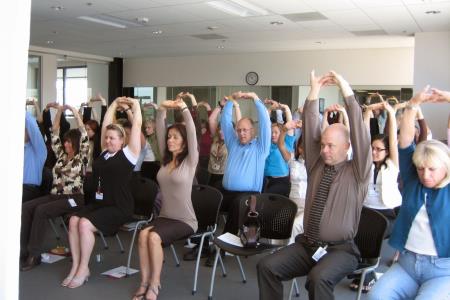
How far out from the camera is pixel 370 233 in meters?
2.95

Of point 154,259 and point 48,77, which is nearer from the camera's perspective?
point 154,259

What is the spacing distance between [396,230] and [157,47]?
34.8ft

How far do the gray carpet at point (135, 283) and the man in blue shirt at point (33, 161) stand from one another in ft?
2.49

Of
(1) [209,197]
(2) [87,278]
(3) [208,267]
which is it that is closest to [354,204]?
(1) [209,197]

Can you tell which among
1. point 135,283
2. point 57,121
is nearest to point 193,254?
point 135,283

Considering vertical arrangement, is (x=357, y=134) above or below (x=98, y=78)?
below

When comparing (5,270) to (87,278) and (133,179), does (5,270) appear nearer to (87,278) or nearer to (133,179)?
(87,278)

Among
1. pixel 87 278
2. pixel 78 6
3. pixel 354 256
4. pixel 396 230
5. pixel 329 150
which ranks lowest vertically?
pixel 87 278

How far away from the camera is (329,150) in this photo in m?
2.76

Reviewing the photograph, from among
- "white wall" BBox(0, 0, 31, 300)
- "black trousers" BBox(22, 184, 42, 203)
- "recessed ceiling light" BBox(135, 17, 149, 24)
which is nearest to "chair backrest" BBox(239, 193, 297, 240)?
"black trousers" BBox(22, 184, 42, 203)

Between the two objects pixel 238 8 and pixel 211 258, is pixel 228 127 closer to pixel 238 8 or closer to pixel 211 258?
pixel 211 258

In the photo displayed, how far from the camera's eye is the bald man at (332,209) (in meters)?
2.65

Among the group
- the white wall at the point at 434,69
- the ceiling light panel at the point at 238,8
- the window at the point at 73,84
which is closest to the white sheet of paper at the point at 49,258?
the ceiling light panel at the point at 238,8

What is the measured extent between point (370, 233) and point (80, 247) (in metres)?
2.27
